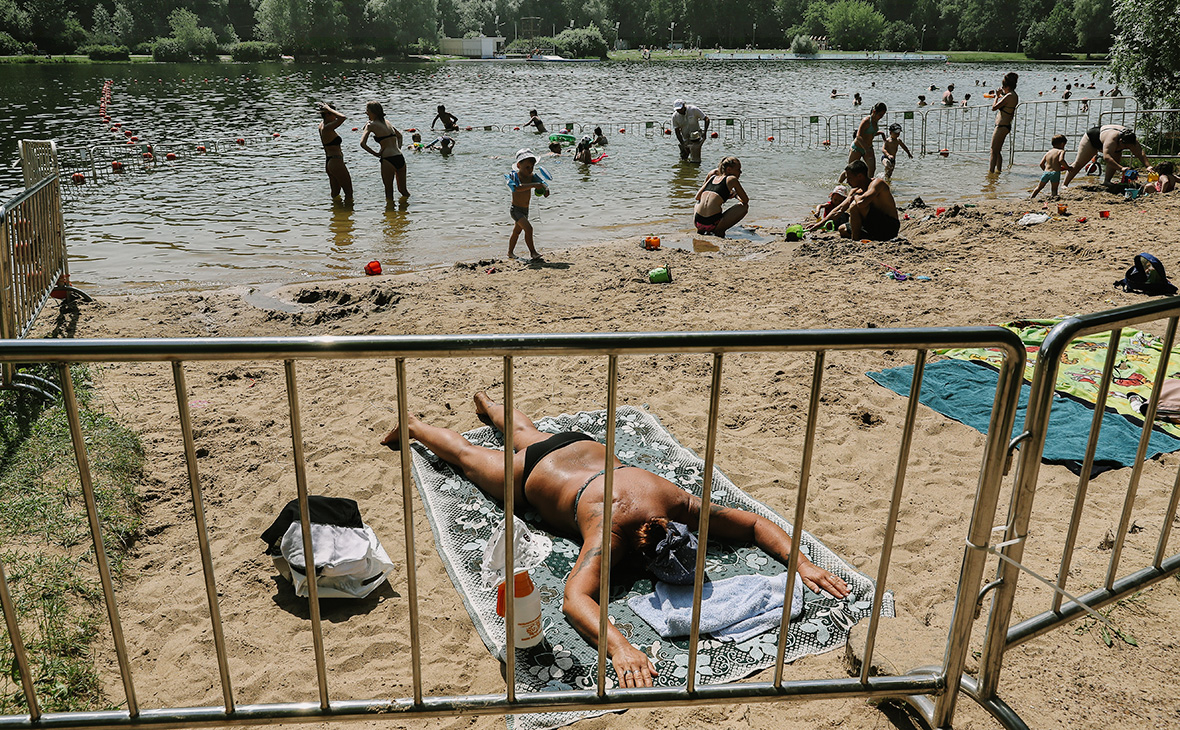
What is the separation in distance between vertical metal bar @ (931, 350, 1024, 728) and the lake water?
9.67 m

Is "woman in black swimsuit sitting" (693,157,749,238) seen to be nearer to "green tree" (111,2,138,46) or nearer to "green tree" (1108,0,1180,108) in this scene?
"green tree" (1108,0,1180,108)

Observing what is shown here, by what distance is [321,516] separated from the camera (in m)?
3.90

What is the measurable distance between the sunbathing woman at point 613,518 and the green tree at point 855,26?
117797mm

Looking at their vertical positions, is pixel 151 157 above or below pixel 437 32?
below

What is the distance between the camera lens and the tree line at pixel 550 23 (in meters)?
82.2

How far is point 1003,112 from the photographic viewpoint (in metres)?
16.7

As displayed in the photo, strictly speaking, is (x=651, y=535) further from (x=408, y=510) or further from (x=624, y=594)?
(x=408, y=510)

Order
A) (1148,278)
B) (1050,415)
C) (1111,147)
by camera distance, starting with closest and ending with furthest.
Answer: (1050,415), (1148,278), (1111,147)

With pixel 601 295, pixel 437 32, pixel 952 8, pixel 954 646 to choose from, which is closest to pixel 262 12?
pixel 437 32

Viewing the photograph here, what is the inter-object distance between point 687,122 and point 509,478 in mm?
18742

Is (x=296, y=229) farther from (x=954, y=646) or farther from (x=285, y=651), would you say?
(x=954, y=646)

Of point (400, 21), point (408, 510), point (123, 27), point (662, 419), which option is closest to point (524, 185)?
point (662, 419)

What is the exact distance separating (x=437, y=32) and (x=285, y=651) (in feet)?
344

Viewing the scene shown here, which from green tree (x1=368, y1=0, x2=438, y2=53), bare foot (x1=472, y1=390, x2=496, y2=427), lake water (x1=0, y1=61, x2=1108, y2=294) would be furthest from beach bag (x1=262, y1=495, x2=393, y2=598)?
green tree (x1=368, y1=0, x2=438, y2=53)
